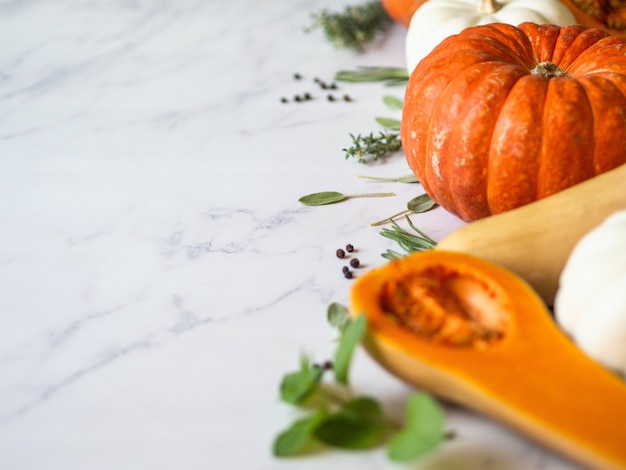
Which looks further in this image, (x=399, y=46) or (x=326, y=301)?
(x=399, y=46)

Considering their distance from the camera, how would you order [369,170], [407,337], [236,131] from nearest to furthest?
[407,337]
[369,170]
[236,131]

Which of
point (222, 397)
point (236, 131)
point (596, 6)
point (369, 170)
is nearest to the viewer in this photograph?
point (222, 397)

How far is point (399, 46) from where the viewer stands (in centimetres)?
196

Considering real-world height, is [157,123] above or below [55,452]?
above

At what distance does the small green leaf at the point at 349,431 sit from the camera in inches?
34.7

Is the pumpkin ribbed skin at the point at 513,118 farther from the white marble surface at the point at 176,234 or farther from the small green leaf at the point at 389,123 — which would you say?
the small green leaf at the point at 389,123

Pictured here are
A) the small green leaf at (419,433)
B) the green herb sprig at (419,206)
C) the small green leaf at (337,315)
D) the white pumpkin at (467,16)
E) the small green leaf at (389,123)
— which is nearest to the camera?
the small green leaf at (419,433)

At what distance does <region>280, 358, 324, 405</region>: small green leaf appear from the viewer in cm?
93

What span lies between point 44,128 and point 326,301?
0.83 meters

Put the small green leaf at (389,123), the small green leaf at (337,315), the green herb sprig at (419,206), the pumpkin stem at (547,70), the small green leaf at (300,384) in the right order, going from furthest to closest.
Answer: the small green leaf at (389,123) < the green herb sprig at (419,206) < the pumpkin stem at (547,70) < the small green leaf at (337,315) < the small green leaf at (300,384)

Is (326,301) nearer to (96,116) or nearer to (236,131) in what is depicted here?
(236,131)

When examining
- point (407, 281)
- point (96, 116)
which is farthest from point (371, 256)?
point (96, 116)

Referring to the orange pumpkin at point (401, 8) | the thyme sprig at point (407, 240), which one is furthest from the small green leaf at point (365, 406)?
the orange pumpkin at point (401, 8)

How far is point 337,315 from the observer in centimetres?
110
